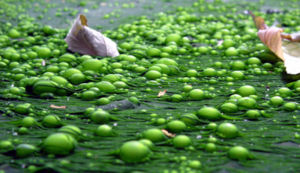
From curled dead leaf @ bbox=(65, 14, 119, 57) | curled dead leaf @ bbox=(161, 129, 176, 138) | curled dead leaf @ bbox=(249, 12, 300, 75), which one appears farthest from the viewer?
curled dead leaf @ bbox=(65, 14, 119, 57)

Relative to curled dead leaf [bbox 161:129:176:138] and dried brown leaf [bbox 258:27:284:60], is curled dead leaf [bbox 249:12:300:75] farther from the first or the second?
curled dead leaf [bbox 161:129:176:138]

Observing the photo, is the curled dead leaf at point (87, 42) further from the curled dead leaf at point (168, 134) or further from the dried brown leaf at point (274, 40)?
the curled dead leaf at point (168, 134)

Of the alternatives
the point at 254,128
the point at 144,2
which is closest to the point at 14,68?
the point at 254,128

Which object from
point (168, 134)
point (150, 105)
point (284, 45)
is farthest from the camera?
point (284, 45)

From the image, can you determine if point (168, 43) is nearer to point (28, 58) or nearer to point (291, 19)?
point (28, 58)

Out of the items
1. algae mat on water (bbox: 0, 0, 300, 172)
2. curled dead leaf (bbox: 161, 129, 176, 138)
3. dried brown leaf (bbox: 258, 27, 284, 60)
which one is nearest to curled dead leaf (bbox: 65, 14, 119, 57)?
algae mat on water (bbox: 0, 0, 300, 172)

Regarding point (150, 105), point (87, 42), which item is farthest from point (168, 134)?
point (87, 42)

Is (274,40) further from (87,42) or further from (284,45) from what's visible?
(87,42)
